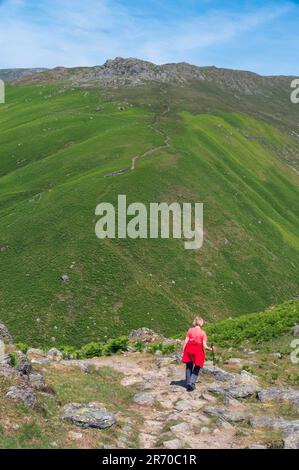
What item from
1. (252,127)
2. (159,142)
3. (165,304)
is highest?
(252,127)

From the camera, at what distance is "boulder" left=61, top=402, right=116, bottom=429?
16953mm

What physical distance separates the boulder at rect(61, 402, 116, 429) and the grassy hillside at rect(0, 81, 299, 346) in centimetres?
3156

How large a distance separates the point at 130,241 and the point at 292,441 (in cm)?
5109

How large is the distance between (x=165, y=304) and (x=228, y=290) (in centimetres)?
1170

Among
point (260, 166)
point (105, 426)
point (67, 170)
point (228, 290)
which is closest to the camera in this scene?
point (105, 426)

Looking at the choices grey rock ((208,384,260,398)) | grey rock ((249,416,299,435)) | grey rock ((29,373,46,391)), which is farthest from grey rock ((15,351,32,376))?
grey rock ((249,416,299,435))

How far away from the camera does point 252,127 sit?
16762cm

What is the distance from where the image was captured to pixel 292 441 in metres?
16.5

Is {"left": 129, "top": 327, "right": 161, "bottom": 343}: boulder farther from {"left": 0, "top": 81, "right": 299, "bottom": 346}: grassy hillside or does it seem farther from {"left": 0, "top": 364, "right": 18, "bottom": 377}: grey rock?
{"left": 0, "top": 364, "right": 18, "bottom": 377}: grey rock

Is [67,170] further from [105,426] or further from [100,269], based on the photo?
[105,426]

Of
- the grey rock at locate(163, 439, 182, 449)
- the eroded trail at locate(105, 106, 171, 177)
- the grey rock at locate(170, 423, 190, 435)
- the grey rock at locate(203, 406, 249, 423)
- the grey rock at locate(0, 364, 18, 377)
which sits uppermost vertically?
the eroded trail at locate(105, 106, 171, 177)

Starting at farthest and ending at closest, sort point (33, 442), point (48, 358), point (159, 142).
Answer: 1. point (159, 142)
2. point (48, 358)
3. point (33, 442)
